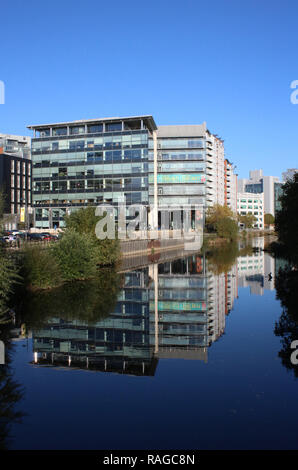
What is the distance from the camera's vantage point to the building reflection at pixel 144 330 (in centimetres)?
1499

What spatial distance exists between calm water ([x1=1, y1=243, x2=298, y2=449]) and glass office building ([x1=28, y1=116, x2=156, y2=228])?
193 ft

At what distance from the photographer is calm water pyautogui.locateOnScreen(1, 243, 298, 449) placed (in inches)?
364

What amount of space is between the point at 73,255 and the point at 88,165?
56.5 m

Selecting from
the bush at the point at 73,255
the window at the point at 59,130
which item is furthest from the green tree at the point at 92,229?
the window at the point at 59,130

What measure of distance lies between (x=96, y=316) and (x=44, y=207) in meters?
71.5

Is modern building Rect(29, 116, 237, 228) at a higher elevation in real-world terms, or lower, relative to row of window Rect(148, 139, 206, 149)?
lower

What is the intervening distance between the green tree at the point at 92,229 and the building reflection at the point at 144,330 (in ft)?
23.4

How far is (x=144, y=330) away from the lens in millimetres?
19250

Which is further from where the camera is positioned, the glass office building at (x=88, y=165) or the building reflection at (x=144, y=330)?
the glass office building at (x=88, y=165)

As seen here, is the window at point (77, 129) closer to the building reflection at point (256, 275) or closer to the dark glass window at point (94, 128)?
the dark glass window at point (94, 128)

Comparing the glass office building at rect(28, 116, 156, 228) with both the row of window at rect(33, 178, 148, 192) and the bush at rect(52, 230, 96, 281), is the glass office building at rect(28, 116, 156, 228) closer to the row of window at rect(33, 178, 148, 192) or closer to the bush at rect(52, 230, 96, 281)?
the row of window at rect(33, 178, 148, 192)

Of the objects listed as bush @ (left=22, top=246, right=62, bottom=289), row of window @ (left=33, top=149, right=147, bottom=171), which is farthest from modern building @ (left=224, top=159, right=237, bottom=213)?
bush @ (left=22, top=246, right=62, bottom=289)
